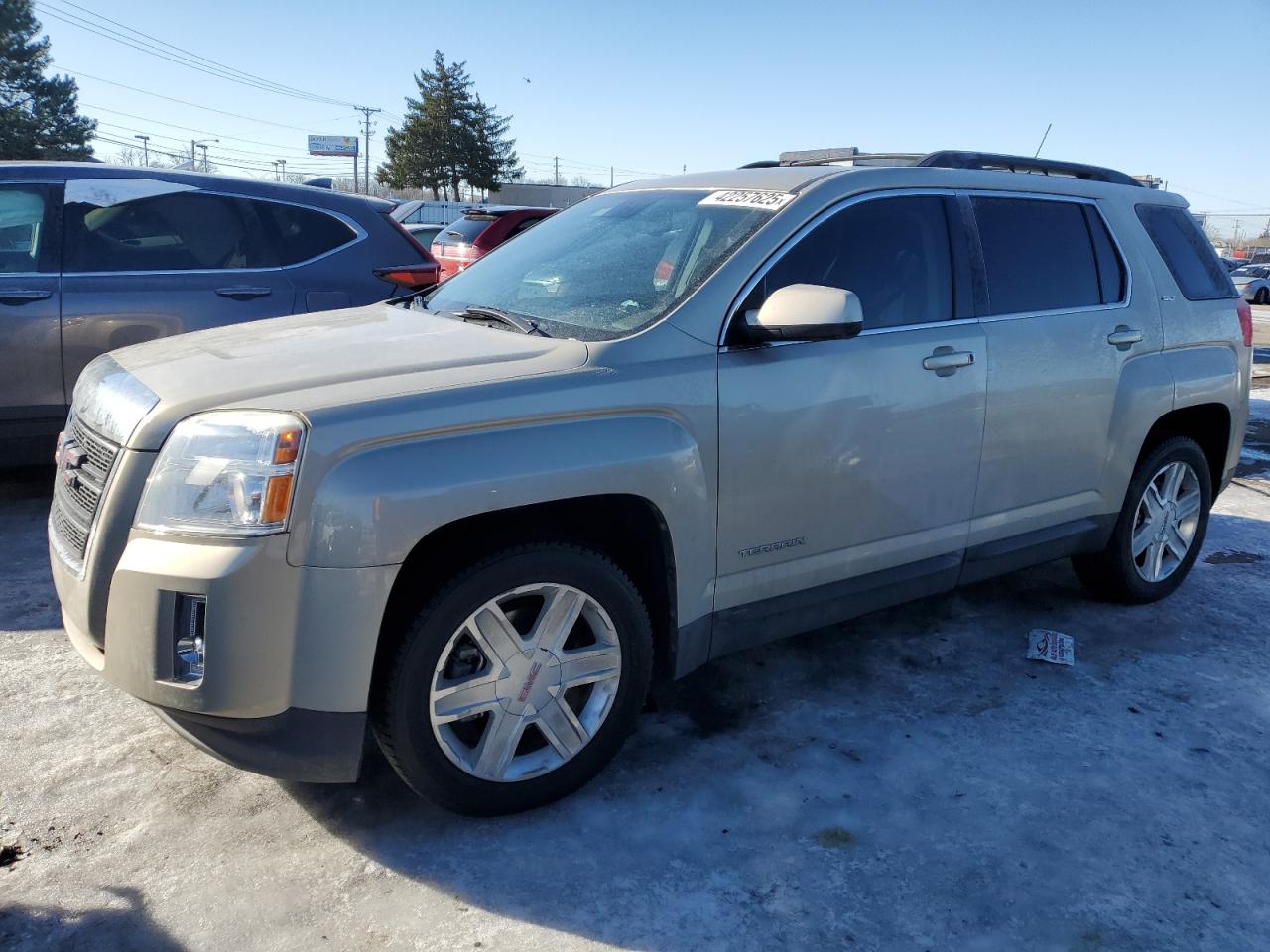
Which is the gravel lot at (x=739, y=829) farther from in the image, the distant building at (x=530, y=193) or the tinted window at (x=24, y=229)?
the distant building at (x=530, y=193)

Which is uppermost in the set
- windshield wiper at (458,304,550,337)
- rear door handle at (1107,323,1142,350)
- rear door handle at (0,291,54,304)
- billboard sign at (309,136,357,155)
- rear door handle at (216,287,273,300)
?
billboard sign at (309,136,357,155)

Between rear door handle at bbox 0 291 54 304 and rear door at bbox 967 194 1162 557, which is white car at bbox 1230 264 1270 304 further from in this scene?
rear door handle at bbox 0 291 54 304

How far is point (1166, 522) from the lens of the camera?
465cm

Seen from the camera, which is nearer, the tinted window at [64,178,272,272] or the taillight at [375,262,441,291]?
the tinted window at [64,178,272,272]

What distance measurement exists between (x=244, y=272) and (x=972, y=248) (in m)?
3.92

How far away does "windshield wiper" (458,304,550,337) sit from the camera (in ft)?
10.2

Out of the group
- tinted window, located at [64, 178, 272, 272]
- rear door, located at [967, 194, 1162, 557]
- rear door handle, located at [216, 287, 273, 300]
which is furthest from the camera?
rear door handle, located at [216, 287, 273, 300]

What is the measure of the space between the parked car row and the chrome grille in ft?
8.26

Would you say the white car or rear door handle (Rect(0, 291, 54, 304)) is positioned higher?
the white car

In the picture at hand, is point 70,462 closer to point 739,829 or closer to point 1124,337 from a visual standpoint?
point 739,829

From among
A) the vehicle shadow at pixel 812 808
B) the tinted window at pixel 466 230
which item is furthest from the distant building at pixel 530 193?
the vehicle shadow at pixel 812 808

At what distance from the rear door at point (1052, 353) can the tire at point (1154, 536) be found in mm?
218

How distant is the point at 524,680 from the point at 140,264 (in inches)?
154

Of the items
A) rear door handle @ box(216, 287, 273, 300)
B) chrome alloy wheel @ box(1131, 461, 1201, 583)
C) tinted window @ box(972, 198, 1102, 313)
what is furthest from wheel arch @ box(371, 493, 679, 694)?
rear door handle @ box(216, 287, 273, 300)
